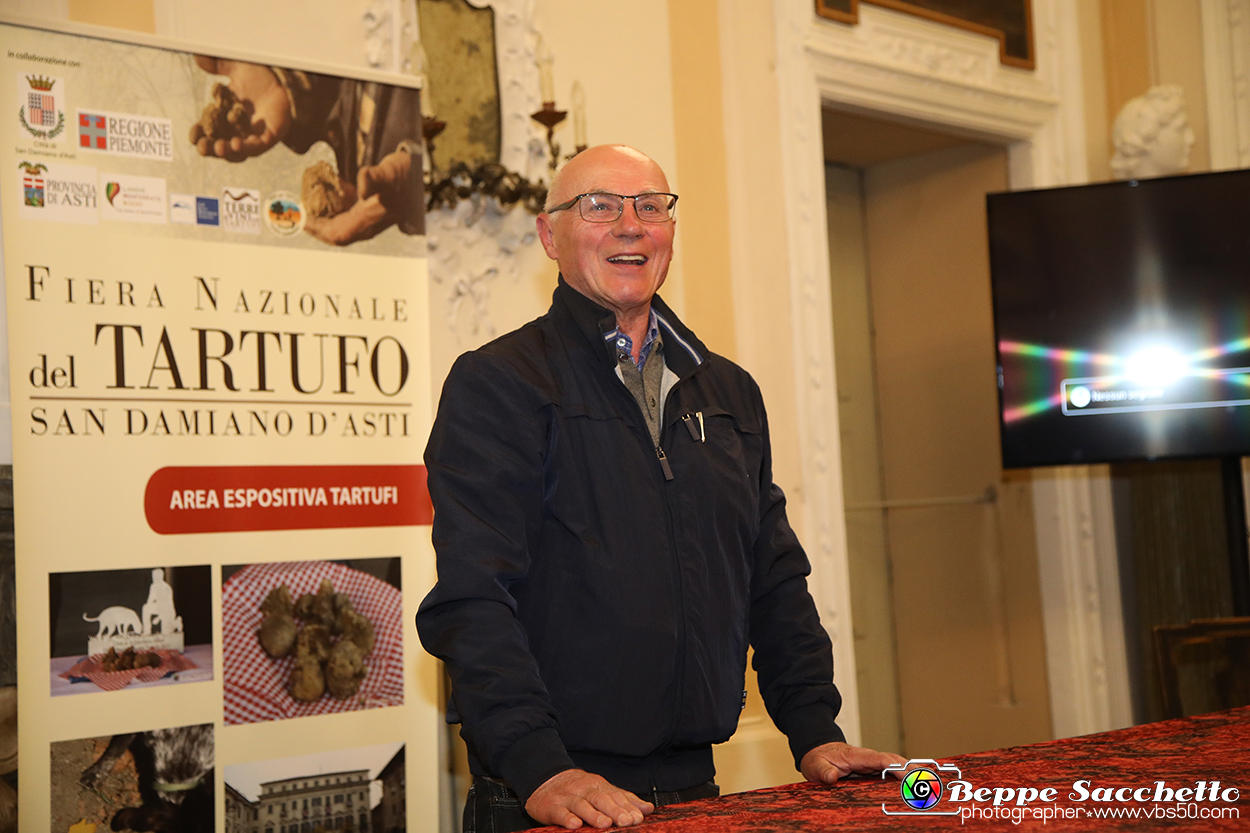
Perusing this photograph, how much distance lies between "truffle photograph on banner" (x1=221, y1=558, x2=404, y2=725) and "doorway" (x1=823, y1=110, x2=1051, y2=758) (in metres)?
2.89

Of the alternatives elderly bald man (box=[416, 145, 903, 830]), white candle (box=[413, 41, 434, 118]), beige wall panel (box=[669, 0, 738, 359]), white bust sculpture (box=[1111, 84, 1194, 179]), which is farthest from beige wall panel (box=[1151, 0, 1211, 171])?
elderly bald man (box=[416, 145, 903, 830])

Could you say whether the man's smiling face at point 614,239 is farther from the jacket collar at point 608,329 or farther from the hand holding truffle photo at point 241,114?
the hand holding truffle photo at point 241,114

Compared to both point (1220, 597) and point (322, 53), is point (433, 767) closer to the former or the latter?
point (322, 53)

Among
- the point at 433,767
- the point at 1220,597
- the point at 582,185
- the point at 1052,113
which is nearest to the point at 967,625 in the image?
the point at 1220,597

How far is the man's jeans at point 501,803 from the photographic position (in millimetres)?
1659

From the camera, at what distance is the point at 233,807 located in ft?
8.18

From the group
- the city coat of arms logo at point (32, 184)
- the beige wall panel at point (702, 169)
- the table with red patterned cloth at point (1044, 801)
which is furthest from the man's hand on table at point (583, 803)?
the beige wall panel at point (702, 169)

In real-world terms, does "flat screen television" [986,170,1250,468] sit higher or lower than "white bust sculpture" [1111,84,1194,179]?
lower

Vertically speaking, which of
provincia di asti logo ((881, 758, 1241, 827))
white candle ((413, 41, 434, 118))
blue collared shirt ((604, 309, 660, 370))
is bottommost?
provincia di asti logo ((881, 758, 1241, 827))

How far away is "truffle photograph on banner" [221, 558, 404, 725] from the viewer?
2.55 metres

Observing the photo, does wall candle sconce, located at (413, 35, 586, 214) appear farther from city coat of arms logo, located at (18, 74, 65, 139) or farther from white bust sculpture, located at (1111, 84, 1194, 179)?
white bust sculpture, located at (1111, 84, 1194, 179)

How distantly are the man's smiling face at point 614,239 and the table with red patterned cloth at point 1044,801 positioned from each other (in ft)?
2.71

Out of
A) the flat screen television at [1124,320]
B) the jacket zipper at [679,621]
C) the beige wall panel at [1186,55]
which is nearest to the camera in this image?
the jacket zipper at [679,621]

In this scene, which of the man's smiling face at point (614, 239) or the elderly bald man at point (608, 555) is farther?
the man's smiling face at point (614, 239)
